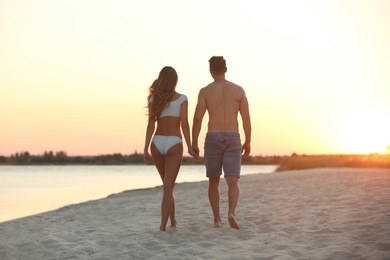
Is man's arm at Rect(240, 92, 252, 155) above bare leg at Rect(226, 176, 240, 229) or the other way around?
above

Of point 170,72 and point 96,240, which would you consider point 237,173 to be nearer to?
point 170,72

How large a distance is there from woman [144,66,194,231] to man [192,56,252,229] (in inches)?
11.6

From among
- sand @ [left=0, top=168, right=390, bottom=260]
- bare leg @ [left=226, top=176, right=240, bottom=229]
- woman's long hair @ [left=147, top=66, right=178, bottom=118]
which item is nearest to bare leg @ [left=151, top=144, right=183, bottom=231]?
sand @ [left=0, top=168, right=390, bottom=260]

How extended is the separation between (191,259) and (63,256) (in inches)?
69.4

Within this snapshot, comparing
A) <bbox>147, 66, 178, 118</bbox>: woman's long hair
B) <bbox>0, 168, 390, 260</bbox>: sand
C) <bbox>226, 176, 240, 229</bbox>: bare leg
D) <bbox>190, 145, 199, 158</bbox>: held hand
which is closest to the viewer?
<bbox>0, 168, 390, 260</bbox>: sand

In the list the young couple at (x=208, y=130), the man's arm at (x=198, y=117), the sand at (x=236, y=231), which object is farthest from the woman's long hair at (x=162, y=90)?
the sand at (x=236, y=231)

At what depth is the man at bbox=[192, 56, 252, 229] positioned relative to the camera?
7.79 meters

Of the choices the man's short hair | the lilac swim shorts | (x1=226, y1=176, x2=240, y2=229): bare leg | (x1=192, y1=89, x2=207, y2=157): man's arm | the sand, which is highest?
the man's short hair

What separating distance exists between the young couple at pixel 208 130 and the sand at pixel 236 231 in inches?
24.9

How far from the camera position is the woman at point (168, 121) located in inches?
300

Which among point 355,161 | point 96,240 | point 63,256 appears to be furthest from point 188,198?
point 355,161

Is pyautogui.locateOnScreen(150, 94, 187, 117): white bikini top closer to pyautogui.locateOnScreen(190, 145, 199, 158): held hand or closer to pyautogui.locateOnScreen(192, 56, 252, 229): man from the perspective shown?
pyautogui.locateOnScreen(192, 56, 252, 229): man

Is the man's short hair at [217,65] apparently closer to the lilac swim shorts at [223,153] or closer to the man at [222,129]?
the man at [222,129]

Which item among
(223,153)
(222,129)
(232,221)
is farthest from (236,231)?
(222,129)
